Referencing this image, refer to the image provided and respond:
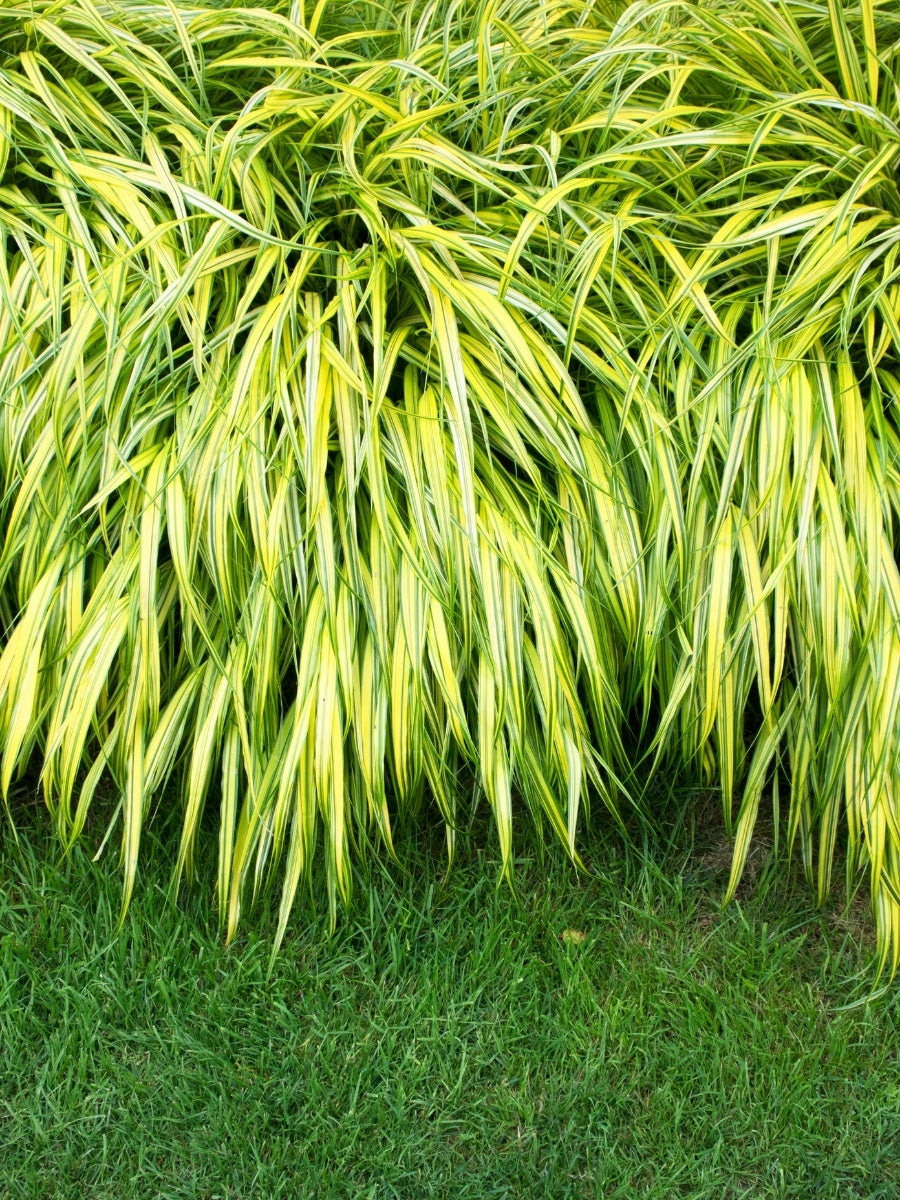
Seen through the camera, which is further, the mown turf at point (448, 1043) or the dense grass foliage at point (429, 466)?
the dense grass foliage at point (429, 466)

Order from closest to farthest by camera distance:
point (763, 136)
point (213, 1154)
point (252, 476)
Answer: point (213, 1154)
point (252, 476)
point (763, 136)

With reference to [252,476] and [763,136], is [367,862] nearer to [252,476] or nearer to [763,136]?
[252,476]

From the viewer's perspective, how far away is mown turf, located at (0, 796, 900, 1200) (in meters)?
1.69

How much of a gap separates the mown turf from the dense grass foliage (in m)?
0.14

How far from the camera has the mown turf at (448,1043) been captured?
1.69 meters

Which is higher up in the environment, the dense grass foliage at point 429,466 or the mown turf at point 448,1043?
the dense grass foliage at point 429,466

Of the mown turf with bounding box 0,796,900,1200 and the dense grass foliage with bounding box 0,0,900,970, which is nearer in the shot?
the mown turf with bounding box 0,796,900,1200

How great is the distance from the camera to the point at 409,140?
1.97 m

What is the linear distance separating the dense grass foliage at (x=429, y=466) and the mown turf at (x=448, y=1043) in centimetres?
14

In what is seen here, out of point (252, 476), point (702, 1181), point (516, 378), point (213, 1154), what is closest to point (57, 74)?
point (252, 476)

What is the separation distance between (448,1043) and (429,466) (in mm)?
897

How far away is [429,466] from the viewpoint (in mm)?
1821

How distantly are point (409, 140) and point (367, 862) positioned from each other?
1.22 meters

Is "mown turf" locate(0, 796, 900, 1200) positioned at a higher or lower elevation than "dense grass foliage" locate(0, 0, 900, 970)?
lower
